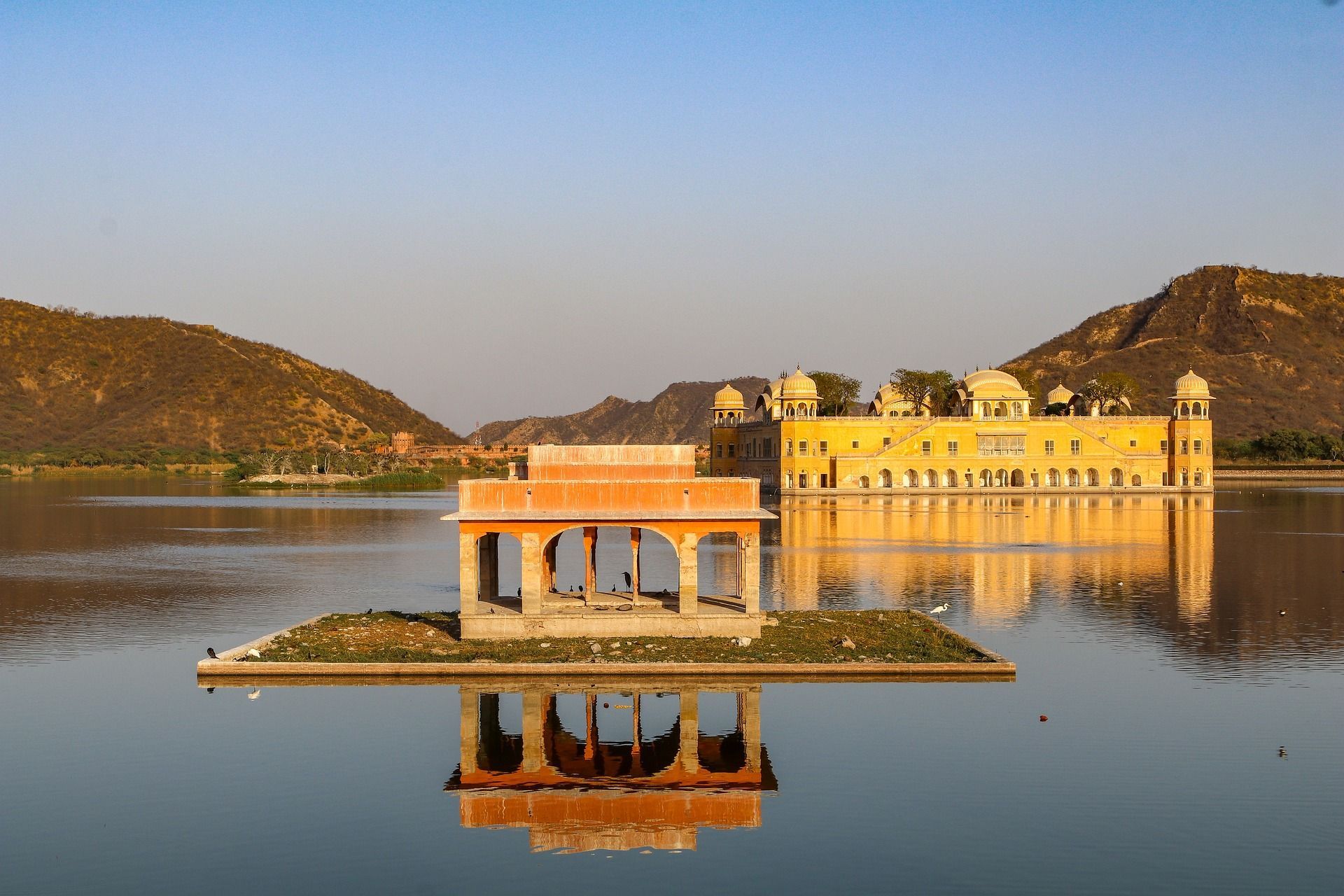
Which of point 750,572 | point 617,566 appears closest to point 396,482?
point 617,566

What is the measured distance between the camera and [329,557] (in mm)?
47312

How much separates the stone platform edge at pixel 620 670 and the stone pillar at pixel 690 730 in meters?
1.10

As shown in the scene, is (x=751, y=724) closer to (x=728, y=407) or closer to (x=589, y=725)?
(x=589, y=725)

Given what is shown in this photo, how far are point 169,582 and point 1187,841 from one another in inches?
1254

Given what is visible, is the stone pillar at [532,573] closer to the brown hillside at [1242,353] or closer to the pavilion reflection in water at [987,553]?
the pavilion reflection in water at [987,553]

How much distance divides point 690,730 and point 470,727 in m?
3.25

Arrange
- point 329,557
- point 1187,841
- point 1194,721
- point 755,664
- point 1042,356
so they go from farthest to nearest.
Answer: point 1042,356, point 329,557, point 755,664, point 1194,721, point 1187,841

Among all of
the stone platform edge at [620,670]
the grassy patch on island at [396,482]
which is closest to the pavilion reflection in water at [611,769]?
the stone platform edge at [620,670]

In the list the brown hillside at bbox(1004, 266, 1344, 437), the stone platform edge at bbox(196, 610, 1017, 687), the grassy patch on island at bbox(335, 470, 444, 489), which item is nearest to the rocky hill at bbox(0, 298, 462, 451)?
the grassy patch on island at bbox(335, 470, 444, 489)

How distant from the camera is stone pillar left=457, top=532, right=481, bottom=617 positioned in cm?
2569

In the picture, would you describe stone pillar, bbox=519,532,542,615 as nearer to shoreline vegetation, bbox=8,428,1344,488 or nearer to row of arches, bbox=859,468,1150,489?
row of arches, bbox=859,468,1150,489

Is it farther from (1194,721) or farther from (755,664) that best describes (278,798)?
(1194,721)

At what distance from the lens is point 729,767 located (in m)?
18.2

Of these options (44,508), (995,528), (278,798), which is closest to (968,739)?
(278,798)
